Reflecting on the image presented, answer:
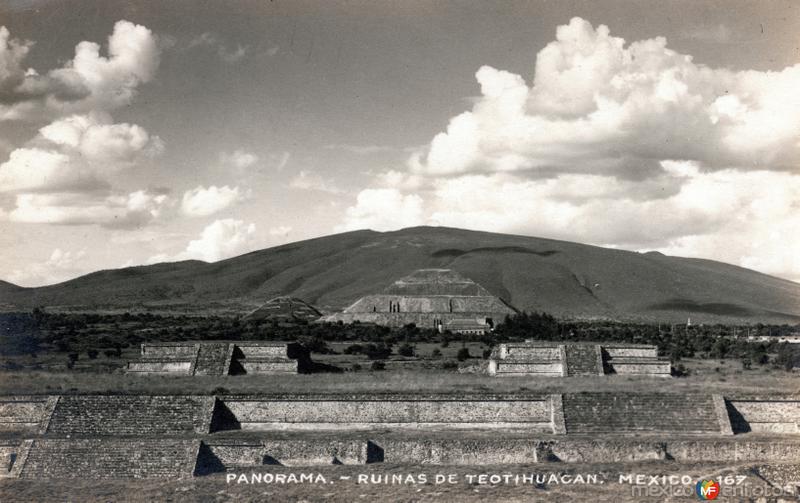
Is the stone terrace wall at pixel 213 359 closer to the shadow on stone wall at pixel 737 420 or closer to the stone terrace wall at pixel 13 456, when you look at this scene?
the stone terrace wall at pixel 13 456

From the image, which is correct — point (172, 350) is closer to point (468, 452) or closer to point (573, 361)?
point (468, 452)

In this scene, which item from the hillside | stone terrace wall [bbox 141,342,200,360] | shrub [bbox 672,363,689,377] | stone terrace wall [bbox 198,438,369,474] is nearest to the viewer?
stone terrace wall [bbox 198,438,369,474]

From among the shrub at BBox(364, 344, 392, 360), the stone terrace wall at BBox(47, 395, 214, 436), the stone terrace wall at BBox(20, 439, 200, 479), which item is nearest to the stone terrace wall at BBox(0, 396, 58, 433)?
the stone terrace wall at BBox(47, 395, 214, 436)

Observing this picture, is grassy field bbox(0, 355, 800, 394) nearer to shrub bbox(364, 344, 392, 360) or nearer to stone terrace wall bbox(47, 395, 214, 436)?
stone terrace wall bbox(47, 395, 214, 436)

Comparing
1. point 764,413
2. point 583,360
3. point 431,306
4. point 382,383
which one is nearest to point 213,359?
point 382,383

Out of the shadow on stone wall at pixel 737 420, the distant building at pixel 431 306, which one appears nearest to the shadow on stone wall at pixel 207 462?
the shadow on stone wall at pixel 737 420

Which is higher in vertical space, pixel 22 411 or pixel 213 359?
pixel 213 359
